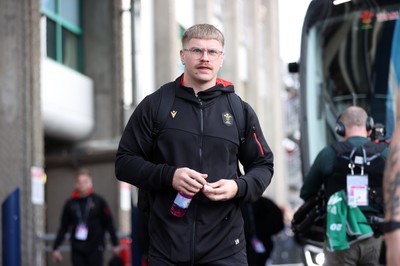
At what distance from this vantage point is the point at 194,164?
5066 millimetres

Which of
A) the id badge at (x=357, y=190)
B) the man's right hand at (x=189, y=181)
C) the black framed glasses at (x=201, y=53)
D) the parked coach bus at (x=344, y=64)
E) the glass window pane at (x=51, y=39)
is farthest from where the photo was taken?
the glass window pane at (x=51, y=39)

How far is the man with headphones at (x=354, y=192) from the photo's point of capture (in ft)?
24.7

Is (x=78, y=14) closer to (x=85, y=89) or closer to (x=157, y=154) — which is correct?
(x=85, y=89)

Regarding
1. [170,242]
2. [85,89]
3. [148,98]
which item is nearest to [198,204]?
[170,242]

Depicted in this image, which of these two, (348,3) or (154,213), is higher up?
(348,3)

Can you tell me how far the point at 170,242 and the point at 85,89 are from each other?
16.4m

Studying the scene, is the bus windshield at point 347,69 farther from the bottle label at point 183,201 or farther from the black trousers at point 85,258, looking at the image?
the bottle label at point 183,201

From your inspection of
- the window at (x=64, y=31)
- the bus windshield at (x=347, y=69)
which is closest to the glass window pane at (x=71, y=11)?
the window at (x=64, y=31)

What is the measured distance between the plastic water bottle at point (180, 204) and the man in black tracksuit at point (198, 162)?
0.11 feet

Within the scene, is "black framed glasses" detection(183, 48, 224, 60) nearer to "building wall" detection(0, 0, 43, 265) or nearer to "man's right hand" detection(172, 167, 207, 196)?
"man's right hand" detection(172, 167, 207, 196)

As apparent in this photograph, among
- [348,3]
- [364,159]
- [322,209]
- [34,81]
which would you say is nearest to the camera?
[364,159]

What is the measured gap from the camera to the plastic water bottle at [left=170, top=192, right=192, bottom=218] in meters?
4.89

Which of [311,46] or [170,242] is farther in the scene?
[311,46]

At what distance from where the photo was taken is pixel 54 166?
21.4 m
